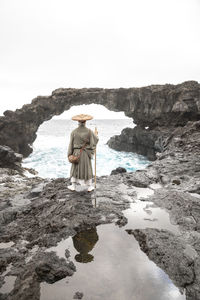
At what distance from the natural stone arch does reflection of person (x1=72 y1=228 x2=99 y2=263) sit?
26.5m

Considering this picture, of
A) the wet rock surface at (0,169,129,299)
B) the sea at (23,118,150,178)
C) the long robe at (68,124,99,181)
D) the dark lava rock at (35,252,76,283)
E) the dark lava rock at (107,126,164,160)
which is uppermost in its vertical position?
the long robe at (68,124,99,181)

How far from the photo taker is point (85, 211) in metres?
4.63

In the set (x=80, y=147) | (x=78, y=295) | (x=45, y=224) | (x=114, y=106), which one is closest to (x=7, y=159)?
(x=80, y=147)

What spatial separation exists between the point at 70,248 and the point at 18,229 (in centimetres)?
135

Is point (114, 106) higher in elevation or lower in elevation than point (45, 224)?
higher

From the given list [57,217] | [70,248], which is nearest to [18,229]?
[57,217]

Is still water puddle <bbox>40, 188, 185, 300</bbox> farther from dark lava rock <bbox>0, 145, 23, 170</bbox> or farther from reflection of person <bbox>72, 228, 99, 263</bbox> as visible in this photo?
dark lava rock <bbox>0, 145, 23, 170</bbox>

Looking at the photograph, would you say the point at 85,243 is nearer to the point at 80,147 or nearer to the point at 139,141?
the point at 80,147

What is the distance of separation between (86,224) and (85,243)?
23.6 inches

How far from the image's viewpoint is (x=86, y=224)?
13.6 ft

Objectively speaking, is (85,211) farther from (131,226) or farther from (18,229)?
(18,229)

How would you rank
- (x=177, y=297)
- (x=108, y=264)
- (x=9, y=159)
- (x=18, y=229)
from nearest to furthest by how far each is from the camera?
(x=177, y=297)
(x=108, y=264)
(x=18, y=229)
(x=9, y=159)

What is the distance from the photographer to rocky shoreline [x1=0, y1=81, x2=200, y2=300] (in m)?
2.82

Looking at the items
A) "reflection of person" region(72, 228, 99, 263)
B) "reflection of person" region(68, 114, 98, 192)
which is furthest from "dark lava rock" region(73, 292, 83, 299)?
"reflection of person" region(68, 114, 98, 192)
